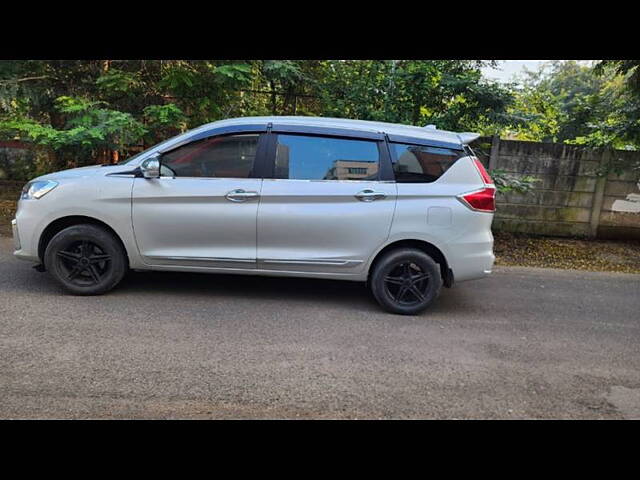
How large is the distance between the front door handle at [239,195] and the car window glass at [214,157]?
0.20 meters

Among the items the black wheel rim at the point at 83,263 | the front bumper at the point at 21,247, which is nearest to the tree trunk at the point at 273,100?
the black wheel rim at the point at 83,263

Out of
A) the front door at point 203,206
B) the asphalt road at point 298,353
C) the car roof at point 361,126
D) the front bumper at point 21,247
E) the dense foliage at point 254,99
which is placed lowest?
the asphalt road at point 298,353

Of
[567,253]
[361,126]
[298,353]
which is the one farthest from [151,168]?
[567,253]

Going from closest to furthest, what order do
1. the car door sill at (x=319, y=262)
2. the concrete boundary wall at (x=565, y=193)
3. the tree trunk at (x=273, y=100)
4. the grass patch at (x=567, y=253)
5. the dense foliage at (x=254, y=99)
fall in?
1. the car door sill at (x=319, y=262)
2. the dense foliage at (x=254, y=99)
3. the grass patch at (x=567, y=253)
4. the concrete boundary wall at (x=565, y=193)
5. the tree trunk at (x=273, y=100)

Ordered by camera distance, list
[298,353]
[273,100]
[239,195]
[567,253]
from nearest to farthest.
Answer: [298,353]
[239,195]
[567,253]
[273,100]

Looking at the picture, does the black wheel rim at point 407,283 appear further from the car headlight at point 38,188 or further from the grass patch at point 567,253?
the car headlight at point 38,188

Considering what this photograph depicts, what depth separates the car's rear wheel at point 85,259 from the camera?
4.43m

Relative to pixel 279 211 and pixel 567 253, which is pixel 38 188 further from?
pixel 567 253

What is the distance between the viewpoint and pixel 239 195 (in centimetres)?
437

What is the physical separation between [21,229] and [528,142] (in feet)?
24.5

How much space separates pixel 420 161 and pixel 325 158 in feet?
3.04

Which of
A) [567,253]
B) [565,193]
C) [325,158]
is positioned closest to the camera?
[325,158]

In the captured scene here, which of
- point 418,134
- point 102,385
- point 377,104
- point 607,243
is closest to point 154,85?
point 377,104

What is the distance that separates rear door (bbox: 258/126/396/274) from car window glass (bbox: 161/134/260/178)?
264 mm
